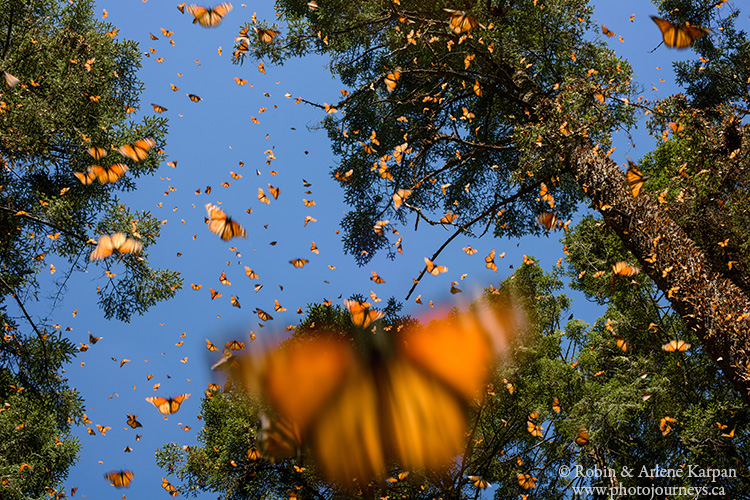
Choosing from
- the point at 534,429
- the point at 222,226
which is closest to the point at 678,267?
the point at 222,226

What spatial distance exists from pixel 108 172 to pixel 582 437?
9829 mm

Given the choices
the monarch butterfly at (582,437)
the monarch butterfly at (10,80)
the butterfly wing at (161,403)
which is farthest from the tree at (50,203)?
the monarch butterfly at (582,437)

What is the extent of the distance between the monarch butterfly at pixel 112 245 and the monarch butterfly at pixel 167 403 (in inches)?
126

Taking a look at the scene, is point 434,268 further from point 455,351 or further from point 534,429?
point 455,351

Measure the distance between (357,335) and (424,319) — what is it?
82.3 inches

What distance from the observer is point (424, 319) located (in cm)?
1165

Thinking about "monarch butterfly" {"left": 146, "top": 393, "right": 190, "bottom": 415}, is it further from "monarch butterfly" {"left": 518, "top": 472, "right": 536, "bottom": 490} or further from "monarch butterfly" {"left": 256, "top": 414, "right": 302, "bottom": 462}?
"monarch butterfly" {"left": 518, "top": 472, "right": 536, "bottom": 490}

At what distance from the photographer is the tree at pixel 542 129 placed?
15.4 ft

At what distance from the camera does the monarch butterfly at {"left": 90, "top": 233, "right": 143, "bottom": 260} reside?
294 inches

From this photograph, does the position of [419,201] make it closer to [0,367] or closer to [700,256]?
[700,256]

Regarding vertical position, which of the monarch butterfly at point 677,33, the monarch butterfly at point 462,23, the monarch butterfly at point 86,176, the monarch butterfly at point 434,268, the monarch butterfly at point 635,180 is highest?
the monarch butterfly at point 462,23

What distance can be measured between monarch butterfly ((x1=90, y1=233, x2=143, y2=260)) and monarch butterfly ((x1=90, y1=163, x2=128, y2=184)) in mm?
1537

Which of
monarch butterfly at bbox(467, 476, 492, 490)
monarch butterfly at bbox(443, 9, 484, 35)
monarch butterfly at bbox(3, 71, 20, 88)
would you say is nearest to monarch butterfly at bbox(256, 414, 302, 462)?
monarch butterfly at bbox(467, 476, 492, 490)

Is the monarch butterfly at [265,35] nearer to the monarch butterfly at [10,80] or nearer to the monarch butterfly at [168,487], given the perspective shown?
the monarch butterfly at [10,80]
